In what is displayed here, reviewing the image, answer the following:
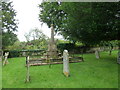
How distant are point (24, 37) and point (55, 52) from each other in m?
27.0

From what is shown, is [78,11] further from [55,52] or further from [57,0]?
[57,0]

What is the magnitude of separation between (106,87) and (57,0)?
16663 millimetres

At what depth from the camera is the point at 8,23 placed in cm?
1873

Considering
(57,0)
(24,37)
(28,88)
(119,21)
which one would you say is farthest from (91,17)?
(24,37)

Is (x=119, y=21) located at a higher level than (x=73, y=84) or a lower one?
higher

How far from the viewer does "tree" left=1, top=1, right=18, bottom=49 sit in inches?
598

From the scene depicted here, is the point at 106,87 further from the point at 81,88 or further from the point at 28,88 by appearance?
the point at 28,88

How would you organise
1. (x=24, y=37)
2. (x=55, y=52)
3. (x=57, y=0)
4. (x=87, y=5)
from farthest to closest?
(x=24, y=37) → (x=57, y=0) → (x=55, y=52) → (x=87, y=5)

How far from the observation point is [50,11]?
19.5m

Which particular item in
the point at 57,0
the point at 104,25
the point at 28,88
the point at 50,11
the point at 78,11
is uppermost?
the point at 57,0

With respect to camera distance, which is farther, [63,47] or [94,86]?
[63,47]

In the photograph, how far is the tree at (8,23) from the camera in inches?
598

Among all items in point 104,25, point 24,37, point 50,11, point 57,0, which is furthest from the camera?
point 24,37

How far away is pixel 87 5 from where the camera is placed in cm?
714
